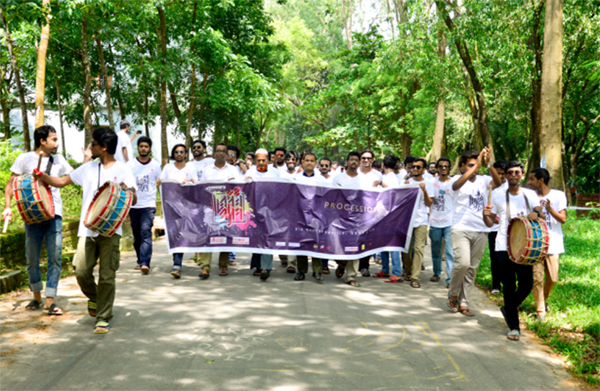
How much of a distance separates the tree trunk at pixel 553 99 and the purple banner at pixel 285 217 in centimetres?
378

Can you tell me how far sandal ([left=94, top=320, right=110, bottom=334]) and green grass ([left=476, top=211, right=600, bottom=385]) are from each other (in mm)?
4726

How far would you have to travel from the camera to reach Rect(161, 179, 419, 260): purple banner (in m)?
9.22

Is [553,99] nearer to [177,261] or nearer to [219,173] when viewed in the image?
[219,173]

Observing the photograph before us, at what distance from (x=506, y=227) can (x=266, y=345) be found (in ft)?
10.4

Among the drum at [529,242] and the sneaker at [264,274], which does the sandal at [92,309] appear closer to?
the sneaker at [264,274]

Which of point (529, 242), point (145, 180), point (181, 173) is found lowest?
point (529, 242)

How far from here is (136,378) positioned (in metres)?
4.59

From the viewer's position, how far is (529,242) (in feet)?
19.5

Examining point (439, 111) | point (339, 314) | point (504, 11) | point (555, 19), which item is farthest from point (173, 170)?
point (439, 111)

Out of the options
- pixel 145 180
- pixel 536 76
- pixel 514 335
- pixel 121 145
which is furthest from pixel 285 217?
pixel 536 76

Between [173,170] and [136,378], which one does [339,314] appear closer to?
[136,378]

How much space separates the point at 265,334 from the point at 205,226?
3769 millimetres

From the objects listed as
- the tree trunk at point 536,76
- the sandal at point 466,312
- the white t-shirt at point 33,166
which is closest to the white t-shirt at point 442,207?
the sandal at point 466,312

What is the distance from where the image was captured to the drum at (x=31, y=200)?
624cm
